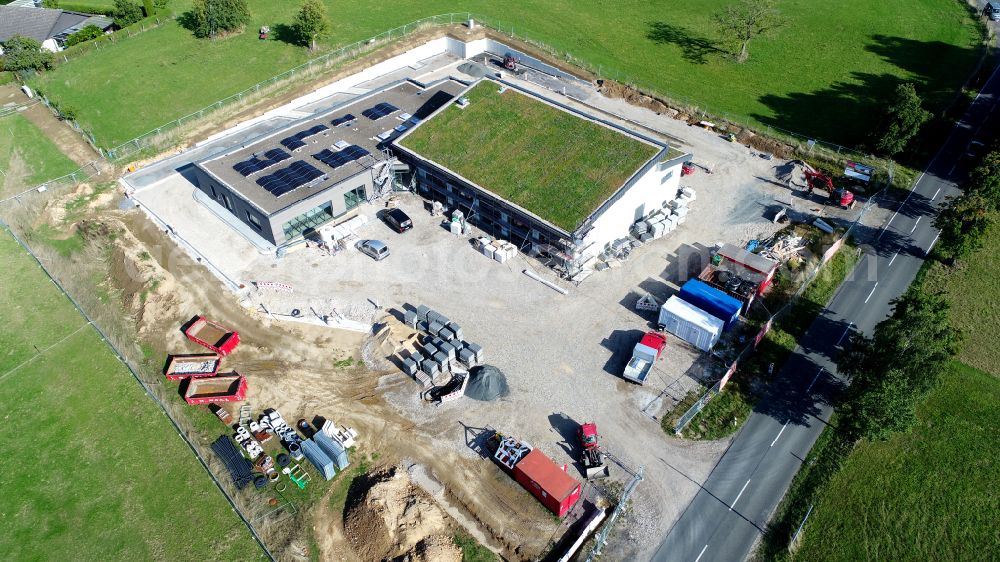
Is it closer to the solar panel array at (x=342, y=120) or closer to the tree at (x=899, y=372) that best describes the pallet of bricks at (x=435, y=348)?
the tree at (x=899, y=372)

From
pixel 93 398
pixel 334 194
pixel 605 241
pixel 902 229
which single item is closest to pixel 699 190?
pixel 605 241

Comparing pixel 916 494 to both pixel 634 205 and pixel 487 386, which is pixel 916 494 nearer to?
pixel 487 386

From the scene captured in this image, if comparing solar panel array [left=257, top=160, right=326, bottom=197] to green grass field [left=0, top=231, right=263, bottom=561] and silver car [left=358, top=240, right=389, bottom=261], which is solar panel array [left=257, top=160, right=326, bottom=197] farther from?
green grass field [left=0, top=231, right=263, bottom=561]

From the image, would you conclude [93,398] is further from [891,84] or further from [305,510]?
[891,84]

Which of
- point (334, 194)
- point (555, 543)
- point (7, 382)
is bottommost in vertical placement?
point (7, 382)

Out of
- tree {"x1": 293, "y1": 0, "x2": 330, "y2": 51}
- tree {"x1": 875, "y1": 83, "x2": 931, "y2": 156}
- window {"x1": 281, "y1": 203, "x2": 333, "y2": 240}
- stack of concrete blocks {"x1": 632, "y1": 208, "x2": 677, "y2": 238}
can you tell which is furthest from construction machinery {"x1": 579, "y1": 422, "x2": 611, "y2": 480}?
tree {"x1": 293, "y1": 0, "x2": 330, "y2": 51}

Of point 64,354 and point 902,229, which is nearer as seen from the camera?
point 64,354
